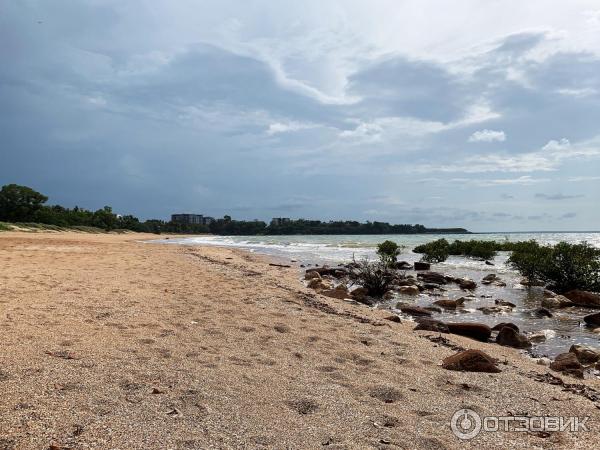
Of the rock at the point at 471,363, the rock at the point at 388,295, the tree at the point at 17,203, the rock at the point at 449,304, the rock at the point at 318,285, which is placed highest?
the tree at the point at 17,203

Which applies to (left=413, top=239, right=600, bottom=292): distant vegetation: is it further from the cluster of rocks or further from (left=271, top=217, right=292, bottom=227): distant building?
(left=271, top=217, right=292, bottom=227): distant building

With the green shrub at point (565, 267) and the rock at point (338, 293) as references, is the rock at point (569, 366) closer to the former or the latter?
the rock at point (338, 293)

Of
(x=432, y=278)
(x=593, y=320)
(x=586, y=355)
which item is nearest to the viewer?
(x=586, y=355)

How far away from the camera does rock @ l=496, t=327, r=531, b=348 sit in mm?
7645

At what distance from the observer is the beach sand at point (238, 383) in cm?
325

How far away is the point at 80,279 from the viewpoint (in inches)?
428

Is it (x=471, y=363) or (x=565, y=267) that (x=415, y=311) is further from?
(x=565, y=267)

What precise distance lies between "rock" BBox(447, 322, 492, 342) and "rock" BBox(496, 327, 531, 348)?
284 millimetres

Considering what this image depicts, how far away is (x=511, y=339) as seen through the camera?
25.4 feet

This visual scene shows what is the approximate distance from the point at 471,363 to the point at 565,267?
1333 cm

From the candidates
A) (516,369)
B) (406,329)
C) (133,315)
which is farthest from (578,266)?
(133,315)

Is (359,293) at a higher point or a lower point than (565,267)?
lower

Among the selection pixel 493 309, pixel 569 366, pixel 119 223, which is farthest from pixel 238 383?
pixel 119 223

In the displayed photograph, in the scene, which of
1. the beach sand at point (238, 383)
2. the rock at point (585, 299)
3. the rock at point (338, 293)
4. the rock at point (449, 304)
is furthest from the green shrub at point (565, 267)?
the beach sand at point (238, 383)
